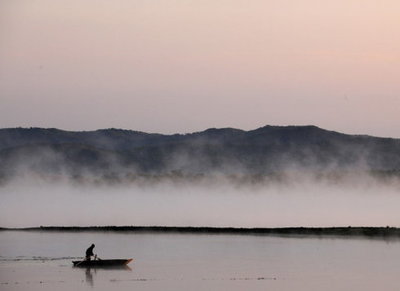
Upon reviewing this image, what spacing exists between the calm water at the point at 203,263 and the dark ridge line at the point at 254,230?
325cm

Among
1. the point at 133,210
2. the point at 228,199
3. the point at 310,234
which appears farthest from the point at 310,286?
the point at 228,199

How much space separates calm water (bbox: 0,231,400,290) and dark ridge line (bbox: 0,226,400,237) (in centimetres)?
325

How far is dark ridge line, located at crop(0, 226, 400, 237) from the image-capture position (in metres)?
107

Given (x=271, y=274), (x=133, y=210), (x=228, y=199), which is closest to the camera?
(x=271, y=274)

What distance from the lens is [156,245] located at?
324 feet

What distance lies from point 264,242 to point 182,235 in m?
9.38

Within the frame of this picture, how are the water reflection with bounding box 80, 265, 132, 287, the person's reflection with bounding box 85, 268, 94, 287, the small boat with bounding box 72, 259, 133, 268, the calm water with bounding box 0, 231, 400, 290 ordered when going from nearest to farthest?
the calm water with bounding box 0, 231, 400, 290 < the person's reflection with bounding box 85, 268, 94, 287 < the water reflection with bounding box 80, 265, 132, 287 < the small boat with bounding box 72, 259, 133, 268

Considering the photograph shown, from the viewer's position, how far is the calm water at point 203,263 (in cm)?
7412

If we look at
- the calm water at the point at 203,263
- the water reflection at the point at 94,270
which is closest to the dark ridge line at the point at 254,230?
the calm water at the point at 203,263

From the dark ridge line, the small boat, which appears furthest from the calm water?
the dark ridge line

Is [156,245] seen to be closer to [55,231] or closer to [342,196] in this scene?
[55,231]

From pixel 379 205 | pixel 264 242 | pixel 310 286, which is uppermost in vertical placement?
pixel 379 205

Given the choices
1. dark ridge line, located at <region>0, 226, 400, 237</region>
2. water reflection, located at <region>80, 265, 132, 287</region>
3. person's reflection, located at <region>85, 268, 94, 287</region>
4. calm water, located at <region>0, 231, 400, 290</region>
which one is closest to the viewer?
calm water, located at <region>0, 231, 400, 290</region>

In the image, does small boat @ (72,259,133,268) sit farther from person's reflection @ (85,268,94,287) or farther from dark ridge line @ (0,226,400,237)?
dark ridge line @ (0,226,400,237)
